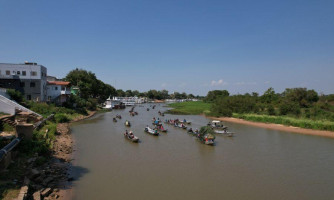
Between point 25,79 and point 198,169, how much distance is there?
3522 centimetres

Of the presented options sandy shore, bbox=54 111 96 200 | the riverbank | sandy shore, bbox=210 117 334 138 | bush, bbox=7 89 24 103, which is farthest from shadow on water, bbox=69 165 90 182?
sandy shore, bbox=210 117 334 138

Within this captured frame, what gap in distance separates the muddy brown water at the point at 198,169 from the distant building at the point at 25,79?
18329 millimetres

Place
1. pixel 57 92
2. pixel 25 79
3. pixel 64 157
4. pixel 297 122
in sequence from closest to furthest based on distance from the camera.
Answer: pixel 64 157
pixel 297 122
pixel 25 79
pixel 57 92

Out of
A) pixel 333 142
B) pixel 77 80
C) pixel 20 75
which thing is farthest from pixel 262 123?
pixel 77 80

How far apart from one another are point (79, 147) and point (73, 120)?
18450 mm

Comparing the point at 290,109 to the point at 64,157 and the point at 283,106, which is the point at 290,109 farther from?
the point at 64,157

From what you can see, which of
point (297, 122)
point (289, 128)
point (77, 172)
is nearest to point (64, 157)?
point (77, 172)

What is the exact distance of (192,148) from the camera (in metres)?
23.2

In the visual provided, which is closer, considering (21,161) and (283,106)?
(21,161)

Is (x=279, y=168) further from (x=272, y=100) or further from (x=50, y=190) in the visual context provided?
(x=272, y=100)

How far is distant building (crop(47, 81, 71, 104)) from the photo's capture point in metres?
43.2

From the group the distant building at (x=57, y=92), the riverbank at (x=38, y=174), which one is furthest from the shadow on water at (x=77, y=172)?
the distant building at (x=57, y=92)

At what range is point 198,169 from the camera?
671 inches

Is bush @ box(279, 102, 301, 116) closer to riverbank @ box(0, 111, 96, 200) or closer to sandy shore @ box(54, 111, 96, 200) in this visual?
sandy shore @ box(54, 111, 96, 200)
